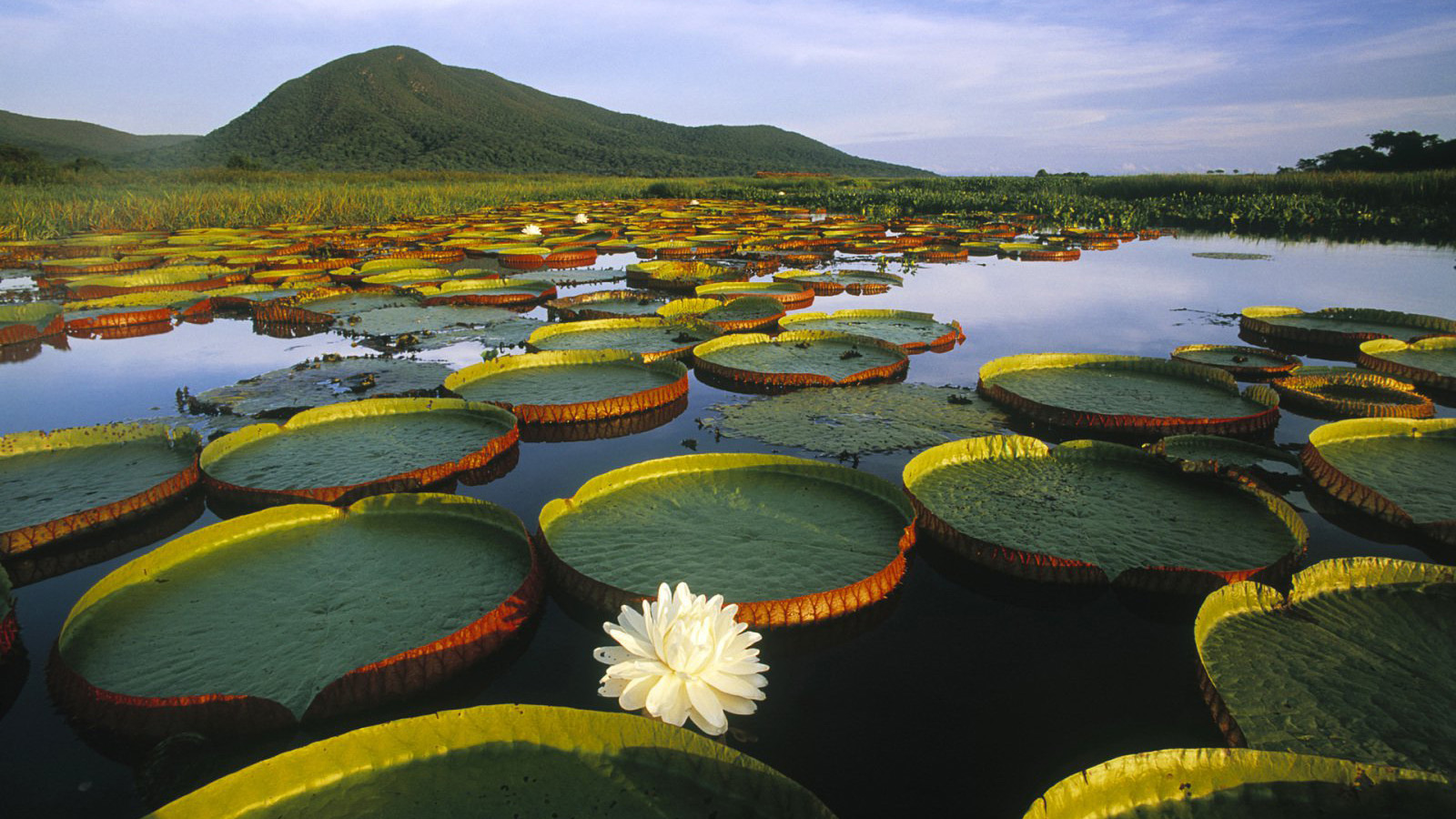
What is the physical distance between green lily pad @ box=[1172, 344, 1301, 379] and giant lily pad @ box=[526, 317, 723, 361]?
→ 3.50 m

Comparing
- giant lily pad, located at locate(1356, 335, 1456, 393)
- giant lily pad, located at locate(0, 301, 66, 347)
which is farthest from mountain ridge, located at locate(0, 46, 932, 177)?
giant lily pad, located at locate(1356, 335, 1456, 393)

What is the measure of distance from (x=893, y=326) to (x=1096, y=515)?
3837 millimetres

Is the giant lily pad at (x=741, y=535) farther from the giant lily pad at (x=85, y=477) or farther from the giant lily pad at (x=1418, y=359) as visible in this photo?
the giant lily pad at (x=1418, y=359)

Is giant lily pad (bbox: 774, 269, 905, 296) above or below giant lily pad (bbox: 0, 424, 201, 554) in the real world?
above

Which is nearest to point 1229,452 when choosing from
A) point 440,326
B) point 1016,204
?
point 440,326

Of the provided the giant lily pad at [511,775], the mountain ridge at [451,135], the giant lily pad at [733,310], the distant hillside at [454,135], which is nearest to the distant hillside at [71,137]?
the mountain ridge at [451,135]

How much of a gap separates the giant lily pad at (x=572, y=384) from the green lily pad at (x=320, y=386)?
1.25 feet

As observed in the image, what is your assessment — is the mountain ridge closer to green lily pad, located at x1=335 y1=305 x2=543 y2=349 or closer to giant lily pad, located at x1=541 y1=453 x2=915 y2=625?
green lily pad, located at x1=335 y1=305 x2=543 y2=349

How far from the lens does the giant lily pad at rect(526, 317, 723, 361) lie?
5598mm

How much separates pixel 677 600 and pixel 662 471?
1.44 m

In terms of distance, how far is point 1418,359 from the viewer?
4.77 meters

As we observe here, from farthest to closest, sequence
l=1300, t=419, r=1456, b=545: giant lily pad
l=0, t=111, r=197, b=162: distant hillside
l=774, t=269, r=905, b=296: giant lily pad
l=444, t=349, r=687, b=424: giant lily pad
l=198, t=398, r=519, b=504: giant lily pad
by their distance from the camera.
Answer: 1. l=0, t=111, r=197, b=162: distant hillside
2. l=774, t=269, r=905, b=296: giant lily pad
3. l=444, t=349, r=687, b=424: giant lily pad
4. l=198, t=398, r=519, b=504: giant lily pad
5. l=1300, t=419, r=1456, b=545: giant lily pad

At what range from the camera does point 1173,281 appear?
29.5 ft

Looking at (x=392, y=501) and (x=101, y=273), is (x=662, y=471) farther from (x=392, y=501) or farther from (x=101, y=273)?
(x=101, y=273)
